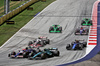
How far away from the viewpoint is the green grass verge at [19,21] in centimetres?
4653

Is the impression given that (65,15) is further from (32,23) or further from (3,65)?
(3,65)

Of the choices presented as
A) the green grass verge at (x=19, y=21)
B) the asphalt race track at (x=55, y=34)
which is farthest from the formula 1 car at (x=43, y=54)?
the green grass verge at (x=19, y=21)

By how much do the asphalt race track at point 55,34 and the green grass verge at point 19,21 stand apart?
1062 mm

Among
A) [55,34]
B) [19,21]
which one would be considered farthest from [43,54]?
[19,21]

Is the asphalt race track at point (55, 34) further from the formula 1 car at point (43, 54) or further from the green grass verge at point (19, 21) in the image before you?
the green grass verge at point (19, 21)

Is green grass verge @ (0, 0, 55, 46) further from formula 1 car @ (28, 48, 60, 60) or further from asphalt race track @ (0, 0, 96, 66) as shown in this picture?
formula 1 car @ (28, 48, 60, 60)

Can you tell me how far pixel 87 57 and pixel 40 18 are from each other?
28576 millimetres

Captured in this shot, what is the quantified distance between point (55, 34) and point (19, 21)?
1265 cm

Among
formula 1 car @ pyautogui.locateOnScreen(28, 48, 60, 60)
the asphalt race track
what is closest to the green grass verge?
the asphalt race track

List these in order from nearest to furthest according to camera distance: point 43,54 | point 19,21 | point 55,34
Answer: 1. point 43,54
2. point 55,34
3. point 19,21

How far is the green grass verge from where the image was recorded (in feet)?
153

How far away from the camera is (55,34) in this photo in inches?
1827

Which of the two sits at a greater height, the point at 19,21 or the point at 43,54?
the point at 19,21

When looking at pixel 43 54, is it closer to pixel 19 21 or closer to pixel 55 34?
pixel 55 34
